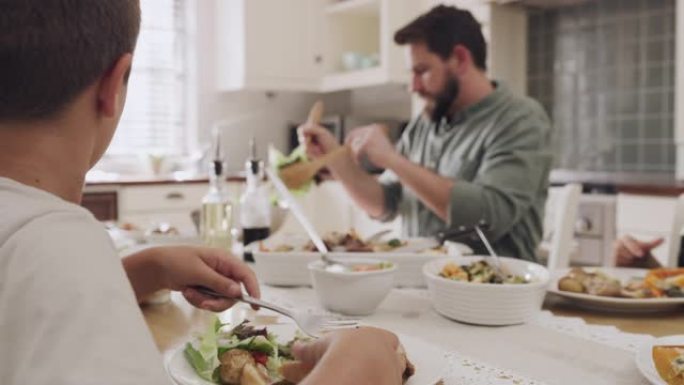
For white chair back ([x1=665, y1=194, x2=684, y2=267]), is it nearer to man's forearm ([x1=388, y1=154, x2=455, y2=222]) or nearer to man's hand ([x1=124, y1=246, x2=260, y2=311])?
man's forearm ([x1=388, y1=154, x2=455, y2=222])

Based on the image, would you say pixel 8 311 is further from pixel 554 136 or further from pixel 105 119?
pixel 554 136

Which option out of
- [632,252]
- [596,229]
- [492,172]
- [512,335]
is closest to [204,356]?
[512,335]

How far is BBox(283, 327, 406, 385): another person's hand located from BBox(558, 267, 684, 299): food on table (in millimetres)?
563

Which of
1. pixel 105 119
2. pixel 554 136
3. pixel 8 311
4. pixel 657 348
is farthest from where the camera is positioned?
pixel 554 136

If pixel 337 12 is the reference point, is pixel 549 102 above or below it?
below

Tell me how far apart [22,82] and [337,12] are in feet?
13.0

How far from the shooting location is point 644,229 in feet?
8.39

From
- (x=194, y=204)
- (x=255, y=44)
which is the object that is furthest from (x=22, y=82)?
(x=255, y=44)

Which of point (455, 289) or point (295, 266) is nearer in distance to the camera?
point (455, 289)

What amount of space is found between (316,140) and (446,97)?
0.41 metres

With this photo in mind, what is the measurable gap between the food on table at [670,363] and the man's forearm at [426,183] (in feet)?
2.99

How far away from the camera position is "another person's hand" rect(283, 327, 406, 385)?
1.58 feet

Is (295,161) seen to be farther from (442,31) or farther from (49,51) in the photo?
(49,51)

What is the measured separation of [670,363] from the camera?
0.66 m
